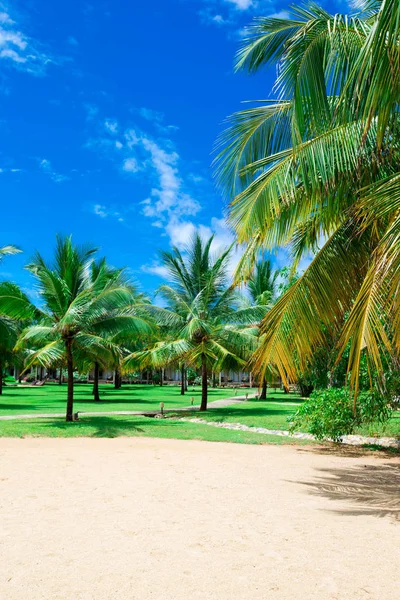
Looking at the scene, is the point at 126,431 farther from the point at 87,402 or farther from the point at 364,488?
the point at 87,402

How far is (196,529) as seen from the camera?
531 cm

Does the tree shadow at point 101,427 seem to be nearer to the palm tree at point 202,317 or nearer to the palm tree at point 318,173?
the palm tree at point 202,317

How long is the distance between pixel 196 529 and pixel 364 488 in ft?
10.9

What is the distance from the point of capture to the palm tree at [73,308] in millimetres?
15391

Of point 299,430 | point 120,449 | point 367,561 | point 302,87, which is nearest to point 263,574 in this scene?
point 367,561

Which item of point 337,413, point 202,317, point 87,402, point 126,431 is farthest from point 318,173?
point 87,402

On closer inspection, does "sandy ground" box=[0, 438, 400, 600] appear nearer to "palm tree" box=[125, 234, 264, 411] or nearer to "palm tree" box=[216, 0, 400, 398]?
"palm tree" box=[216, 0, 400, 398]

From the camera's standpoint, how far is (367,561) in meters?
4.38

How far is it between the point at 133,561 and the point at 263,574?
1066 millimetres

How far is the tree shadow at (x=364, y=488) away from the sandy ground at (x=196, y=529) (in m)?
0.02

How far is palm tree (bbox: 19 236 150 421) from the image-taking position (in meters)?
15.4

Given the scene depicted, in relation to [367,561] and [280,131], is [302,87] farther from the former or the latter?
[367,561]

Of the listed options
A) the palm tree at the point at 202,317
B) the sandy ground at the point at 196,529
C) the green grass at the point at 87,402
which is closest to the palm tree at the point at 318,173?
the sandy ground at the point at 196,529

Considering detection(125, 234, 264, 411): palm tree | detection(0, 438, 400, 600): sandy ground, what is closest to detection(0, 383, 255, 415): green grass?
detection(125, 234, 264, 411): palm tree
